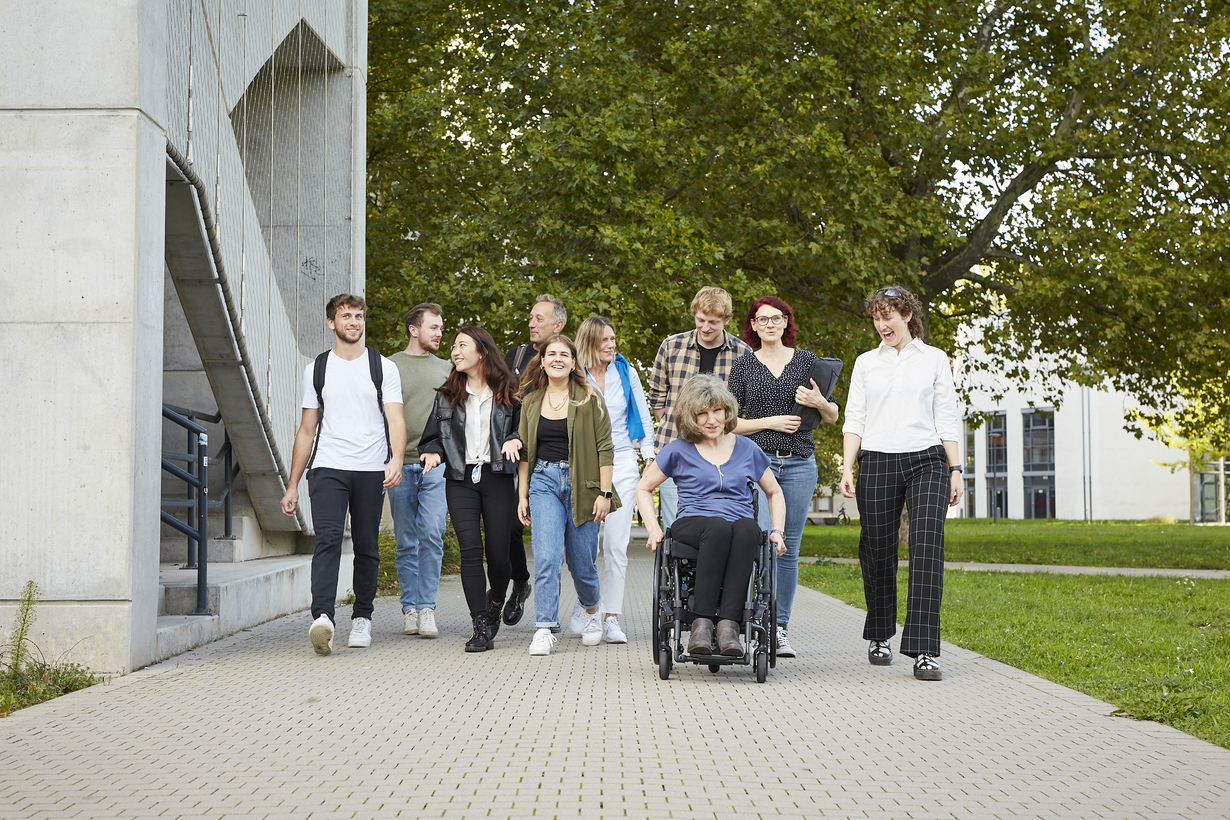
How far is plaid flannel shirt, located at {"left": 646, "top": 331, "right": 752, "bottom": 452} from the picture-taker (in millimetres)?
7652

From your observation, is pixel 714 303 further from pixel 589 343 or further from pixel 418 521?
pixel 418 521

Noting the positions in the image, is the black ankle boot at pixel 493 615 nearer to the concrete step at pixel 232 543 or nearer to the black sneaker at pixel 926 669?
the black sneaker at pixel 926 669

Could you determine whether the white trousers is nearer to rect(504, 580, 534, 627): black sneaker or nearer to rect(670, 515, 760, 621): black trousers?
rect(504, 580, 534, 627): black sneaker

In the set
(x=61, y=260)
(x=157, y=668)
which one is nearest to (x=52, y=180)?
(x=61, y=260)

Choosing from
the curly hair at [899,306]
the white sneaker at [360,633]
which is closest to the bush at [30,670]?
the white sneaker at [360,633]

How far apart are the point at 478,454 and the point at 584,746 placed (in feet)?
10.5

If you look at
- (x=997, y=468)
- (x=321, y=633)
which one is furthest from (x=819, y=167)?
(x=997, y=468)

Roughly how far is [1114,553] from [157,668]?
18707mm

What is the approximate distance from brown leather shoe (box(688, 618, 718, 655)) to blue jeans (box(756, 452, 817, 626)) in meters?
1.14

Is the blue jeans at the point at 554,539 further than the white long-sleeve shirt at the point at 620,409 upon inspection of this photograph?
No

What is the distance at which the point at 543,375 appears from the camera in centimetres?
765

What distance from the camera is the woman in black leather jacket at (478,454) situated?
7.51 meters

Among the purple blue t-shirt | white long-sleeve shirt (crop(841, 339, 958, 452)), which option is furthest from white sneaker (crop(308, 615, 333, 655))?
white long-sleeve shirt (crop(841, 339, 958, 452))

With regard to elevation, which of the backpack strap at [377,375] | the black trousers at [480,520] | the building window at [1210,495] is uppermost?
→ the backpack strap at [377,375]
